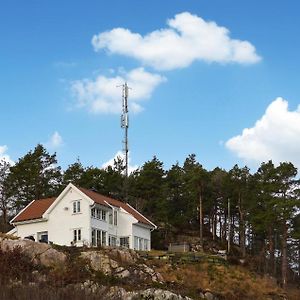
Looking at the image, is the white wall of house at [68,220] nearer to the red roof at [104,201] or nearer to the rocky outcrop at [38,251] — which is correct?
the red roof at [104,201]

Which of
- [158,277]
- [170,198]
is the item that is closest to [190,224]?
[170,198]

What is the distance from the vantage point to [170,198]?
227 ft

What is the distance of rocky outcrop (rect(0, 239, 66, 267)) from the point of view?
38.8 metres

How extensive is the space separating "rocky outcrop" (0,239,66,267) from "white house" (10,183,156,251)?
8.44 metres

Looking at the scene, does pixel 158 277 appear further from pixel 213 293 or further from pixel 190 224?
pixel 190 224

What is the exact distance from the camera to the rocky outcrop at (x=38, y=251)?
1526 inches

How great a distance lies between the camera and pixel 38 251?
3950cm

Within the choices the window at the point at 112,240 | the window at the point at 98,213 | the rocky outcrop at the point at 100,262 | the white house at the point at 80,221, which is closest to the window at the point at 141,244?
the white house at the point at 80,221

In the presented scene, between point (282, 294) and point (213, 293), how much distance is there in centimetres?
728

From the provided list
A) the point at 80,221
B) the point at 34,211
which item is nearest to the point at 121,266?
the point at 80,221

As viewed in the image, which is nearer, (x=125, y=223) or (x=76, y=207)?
(x=76, y=207)

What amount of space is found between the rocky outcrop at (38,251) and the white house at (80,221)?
8.44 metres

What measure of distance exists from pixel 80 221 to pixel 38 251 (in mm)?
10714

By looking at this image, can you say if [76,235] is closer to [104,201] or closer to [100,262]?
[104,201]
